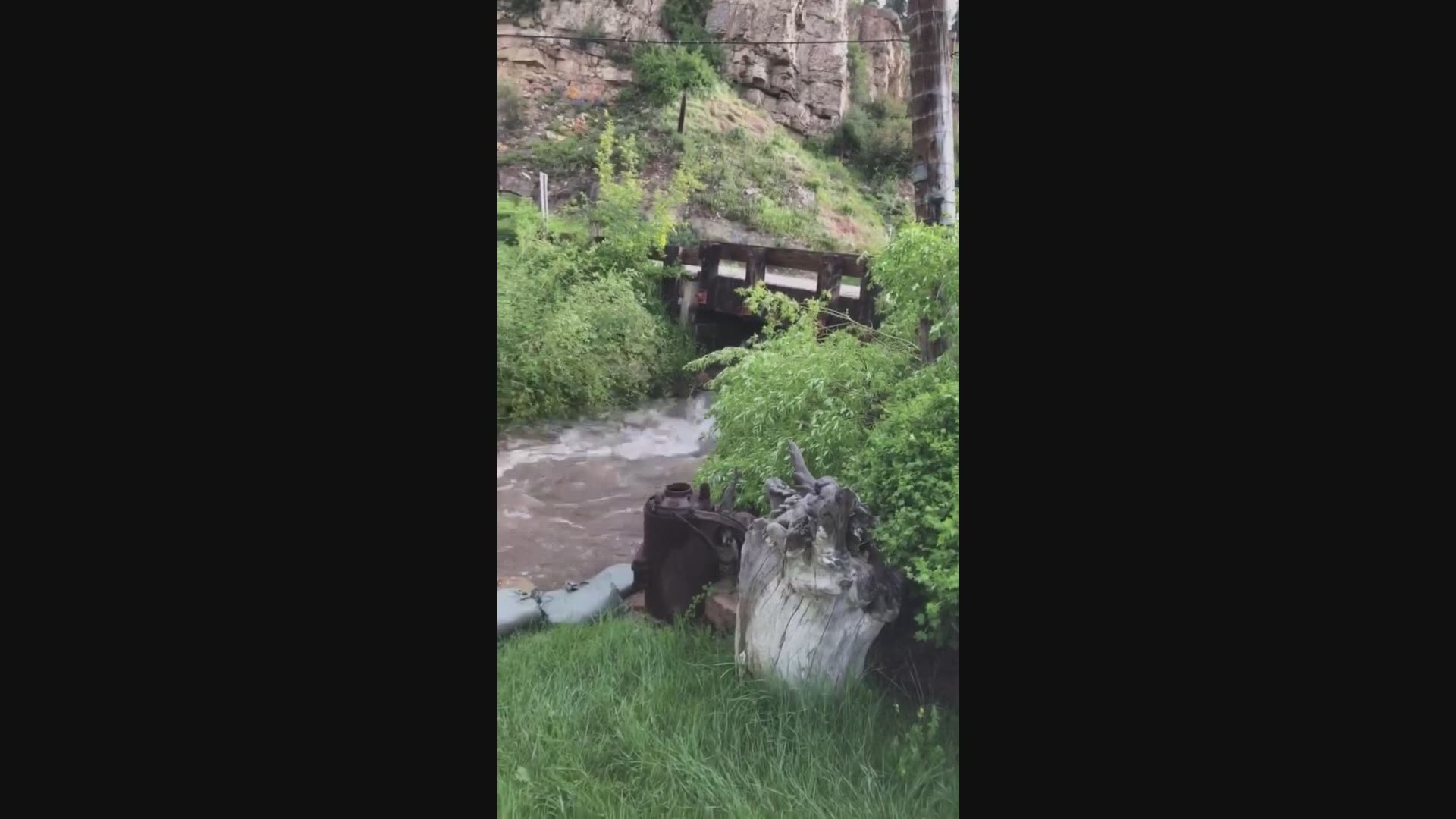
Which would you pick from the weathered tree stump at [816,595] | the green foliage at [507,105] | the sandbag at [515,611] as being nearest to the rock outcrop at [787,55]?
the green foliage at [507,105]

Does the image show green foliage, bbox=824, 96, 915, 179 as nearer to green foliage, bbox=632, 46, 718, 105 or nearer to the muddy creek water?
green foliage, bbox=632, 46, 718, 105

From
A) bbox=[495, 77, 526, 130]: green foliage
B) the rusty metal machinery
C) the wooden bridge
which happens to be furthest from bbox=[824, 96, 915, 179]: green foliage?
the rusty metal machinery

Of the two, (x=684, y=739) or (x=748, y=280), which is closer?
(x=684, y=739)

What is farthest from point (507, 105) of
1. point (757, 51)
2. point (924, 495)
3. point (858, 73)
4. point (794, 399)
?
point (924, 495)

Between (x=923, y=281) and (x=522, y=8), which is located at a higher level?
(x=522, y=8)

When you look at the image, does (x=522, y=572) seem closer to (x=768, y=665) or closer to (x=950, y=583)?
(x=768, y=665)

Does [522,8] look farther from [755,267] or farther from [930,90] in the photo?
[930,90]

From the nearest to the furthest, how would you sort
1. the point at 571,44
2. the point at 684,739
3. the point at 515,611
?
the point at 684,739 → the point at 515,611 → the point at 571,44
